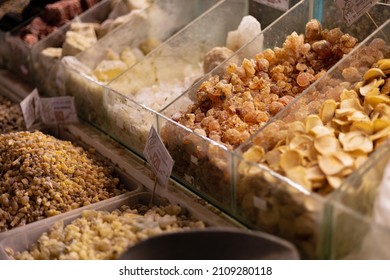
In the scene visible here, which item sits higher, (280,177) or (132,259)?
(280,177)

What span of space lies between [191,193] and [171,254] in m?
0.55

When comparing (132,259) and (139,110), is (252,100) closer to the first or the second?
(139,110)

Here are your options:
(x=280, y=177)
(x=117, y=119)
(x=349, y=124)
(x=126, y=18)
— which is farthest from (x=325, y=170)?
(x=126, y=18)

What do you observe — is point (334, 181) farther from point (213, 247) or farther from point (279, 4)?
point (279, 4)

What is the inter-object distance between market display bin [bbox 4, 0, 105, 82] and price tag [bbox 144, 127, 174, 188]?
124 cm

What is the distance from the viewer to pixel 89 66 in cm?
278

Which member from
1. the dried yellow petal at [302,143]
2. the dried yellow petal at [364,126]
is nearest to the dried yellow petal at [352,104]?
the dried yellow petal at [364,126]

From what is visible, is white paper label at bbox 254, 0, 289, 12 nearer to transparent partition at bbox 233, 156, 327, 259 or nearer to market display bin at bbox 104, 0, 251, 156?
market display bin at bbox 104, 0, 251, 156

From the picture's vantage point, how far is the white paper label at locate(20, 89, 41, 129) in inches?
102

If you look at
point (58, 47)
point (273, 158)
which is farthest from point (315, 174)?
point (58, 47)

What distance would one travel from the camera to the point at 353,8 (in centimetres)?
217

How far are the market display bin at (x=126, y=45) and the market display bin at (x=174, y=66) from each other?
170mm

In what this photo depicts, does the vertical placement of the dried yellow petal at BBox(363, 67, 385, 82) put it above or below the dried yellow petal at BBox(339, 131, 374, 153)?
above

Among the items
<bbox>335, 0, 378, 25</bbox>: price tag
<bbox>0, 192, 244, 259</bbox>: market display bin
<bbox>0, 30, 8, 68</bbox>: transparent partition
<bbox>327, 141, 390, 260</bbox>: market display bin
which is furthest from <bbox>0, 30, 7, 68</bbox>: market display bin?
<bbox>327, 141, 390, 260</bbox>: market display bin
